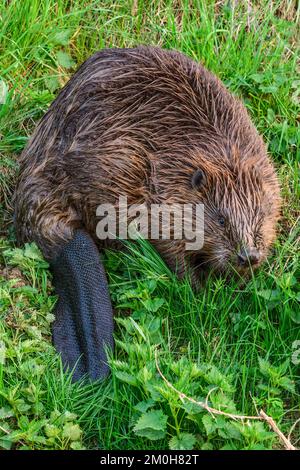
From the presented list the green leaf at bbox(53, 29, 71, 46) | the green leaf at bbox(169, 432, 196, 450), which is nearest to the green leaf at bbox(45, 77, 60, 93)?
the green leaf at bbox(53, 29, 71, 46)

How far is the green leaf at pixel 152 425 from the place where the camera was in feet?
9.33

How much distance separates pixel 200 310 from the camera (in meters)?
3.34

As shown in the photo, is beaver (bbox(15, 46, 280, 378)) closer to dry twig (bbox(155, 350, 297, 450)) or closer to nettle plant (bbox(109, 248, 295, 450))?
nettle plant (bbox(109, 248, 295, 450))

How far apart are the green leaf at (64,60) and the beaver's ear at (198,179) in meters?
1.03

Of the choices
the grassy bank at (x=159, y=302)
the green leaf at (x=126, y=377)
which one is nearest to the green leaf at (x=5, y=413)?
the grassy bank at (x=159, y=302)

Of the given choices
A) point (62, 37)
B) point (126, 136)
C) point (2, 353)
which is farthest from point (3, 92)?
point (2, 353)

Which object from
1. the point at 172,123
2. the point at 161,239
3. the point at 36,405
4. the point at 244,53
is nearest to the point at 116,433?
the point at 36,405

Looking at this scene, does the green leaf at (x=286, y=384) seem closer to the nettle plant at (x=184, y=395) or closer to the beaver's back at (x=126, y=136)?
the nettle plant at (x=184, y=395)

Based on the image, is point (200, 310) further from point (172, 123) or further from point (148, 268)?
point (172, 123)

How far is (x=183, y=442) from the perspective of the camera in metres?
2.85

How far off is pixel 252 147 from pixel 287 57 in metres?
0.84

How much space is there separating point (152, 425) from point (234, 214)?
889 millimetres

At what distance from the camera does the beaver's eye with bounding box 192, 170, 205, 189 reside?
345 cm
